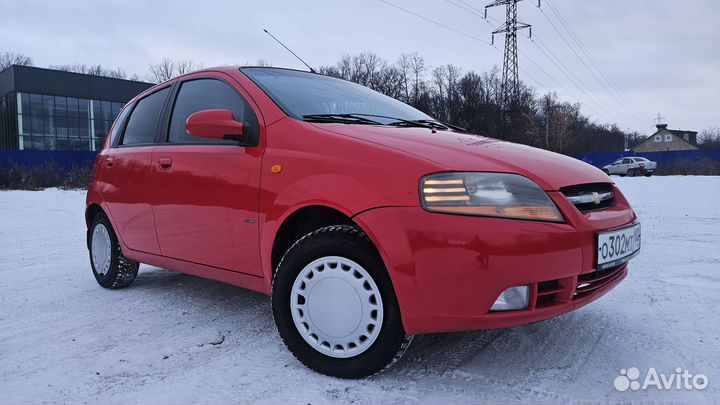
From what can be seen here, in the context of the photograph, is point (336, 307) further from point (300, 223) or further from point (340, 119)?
point (340, 119)

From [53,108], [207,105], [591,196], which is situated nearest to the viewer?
[591,196]

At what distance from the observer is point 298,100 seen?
109 inches

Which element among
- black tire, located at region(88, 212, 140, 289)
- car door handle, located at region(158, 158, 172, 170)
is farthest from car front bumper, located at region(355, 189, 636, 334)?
black tire, located at region(88, 212, 140, 289)

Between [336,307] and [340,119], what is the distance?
1.03 m

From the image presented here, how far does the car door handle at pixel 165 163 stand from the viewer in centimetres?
308

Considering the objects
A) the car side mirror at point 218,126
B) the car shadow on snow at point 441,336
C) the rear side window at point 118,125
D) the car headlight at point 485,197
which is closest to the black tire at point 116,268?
the car shadow on snow at point 441,336

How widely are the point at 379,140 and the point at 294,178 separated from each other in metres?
0.45

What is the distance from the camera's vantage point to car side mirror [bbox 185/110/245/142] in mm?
2529

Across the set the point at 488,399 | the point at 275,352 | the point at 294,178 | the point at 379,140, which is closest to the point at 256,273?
the point at 275,352

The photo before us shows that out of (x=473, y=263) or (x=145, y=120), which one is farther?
(x=145, y=120)

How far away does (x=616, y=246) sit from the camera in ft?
7.26

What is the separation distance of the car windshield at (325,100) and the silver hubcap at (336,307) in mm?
856

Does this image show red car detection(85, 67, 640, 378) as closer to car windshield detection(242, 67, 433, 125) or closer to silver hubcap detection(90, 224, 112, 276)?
car windshield detection(242, 67, 433, 125)

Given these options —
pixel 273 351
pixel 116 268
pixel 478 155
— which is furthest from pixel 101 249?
pixel 478 155
